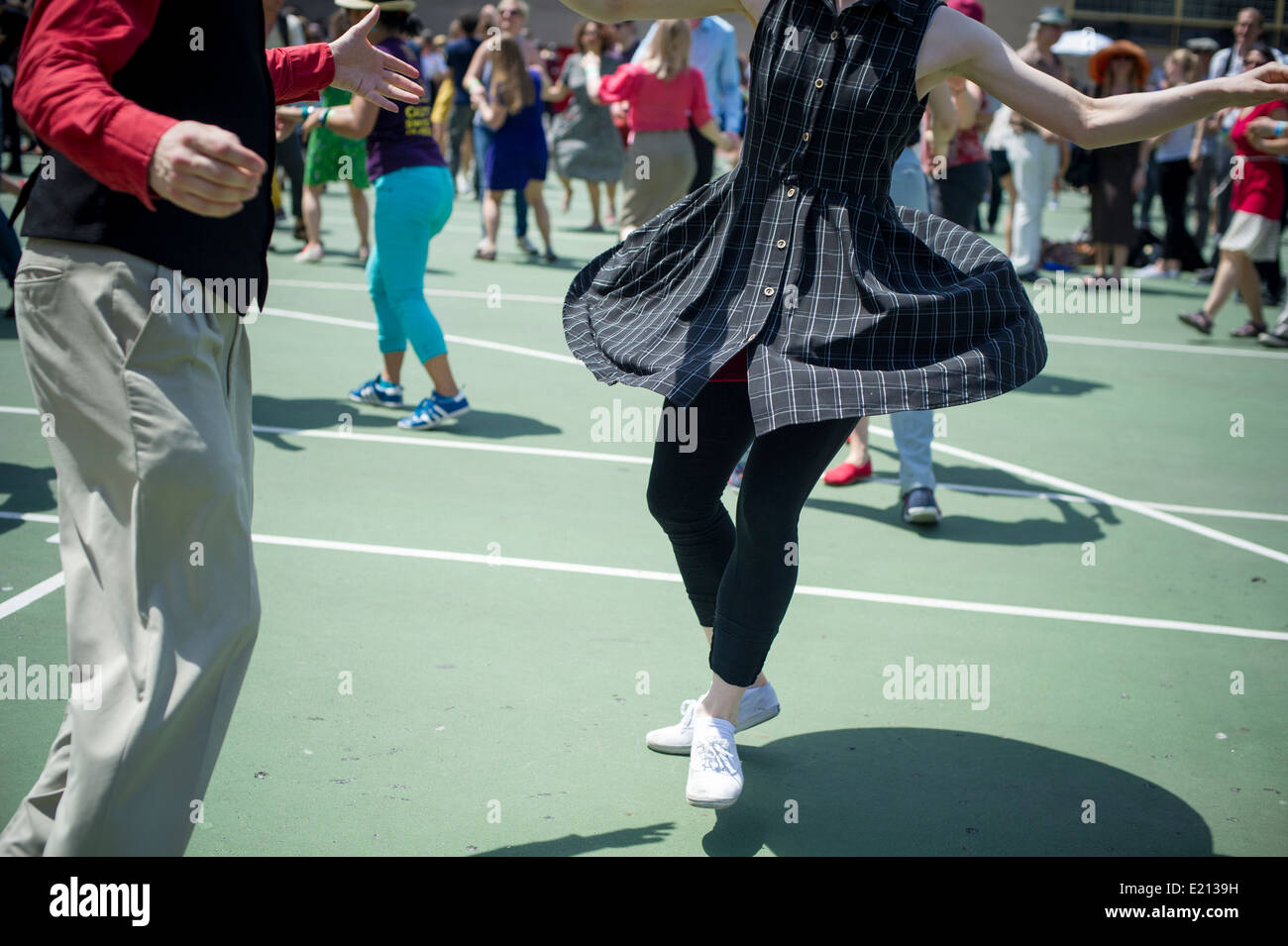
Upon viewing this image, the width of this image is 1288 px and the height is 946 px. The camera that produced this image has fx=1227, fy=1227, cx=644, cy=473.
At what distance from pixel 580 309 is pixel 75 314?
1292 millimetres

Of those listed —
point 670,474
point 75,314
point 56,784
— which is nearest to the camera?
point 75,314

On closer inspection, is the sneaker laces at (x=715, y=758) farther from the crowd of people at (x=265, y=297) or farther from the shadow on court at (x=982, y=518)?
the shadow on court at (x=982, y=518)

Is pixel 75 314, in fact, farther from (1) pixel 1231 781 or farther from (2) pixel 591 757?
(1) pixel 1231 781

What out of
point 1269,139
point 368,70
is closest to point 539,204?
point 1269,139

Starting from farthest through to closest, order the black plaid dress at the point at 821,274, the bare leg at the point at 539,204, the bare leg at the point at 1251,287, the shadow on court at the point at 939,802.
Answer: the bare leg at the point at 539,204, the bare leg at the point at 1251,287, the shadow on court at the point at 939,802, the black plaid dress at the point at 821,274

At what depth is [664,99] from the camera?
8.52m

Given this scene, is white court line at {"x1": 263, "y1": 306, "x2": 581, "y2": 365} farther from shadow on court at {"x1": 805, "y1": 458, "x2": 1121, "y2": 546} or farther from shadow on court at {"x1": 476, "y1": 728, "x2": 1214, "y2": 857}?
shadow on court at {"x1": 476, "y1": 728, "x2": 1214, "y2": 857}

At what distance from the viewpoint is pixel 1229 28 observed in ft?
137

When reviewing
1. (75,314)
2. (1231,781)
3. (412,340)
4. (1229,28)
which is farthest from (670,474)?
(1229,28)

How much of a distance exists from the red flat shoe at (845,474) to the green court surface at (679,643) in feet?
0.20

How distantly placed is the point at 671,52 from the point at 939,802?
6361 mm

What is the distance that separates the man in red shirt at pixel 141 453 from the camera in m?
2.13

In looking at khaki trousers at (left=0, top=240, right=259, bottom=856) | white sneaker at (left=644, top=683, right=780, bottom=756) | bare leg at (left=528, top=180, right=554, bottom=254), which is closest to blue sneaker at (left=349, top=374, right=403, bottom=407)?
white sneaker at (left=644, top=683, right=780, bottom=756)

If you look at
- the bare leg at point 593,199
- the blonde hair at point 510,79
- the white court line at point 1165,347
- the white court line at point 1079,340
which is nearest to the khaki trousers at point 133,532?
the white court line at point 1079,340
